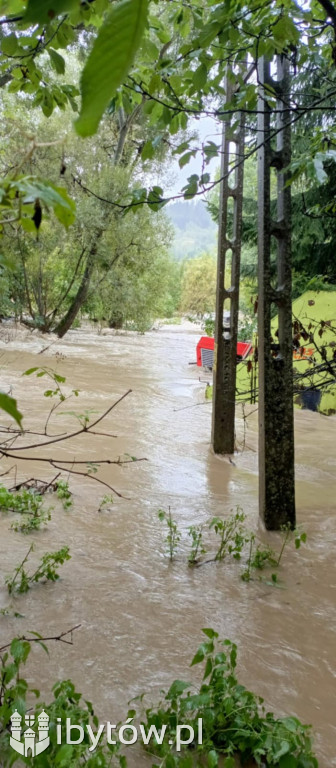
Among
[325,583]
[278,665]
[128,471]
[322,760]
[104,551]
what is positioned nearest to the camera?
[322,760]

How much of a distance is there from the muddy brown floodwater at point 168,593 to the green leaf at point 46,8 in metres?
2.49

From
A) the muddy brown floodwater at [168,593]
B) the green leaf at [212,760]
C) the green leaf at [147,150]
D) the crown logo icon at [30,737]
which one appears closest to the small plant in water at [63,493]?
the muddy brown floodwater at [168,593]

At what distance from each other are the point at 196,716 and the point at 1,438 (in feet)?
16.3

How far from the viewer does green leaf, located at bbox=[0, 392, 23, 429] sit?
0.45m

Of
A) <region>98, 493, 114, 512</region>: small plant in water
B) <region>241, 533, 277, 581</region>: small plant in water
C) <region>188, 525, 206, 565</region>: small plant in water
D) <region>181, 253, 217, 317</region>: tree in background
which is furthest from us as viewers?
<region>181, 253, 217, 317</region>: tree in background

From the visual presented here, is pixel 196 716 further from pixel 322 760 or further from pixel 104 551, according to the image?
pixel 104 551

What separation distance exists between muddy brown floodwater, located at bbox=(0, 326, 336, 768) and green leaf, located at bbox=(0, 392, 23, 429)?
2210 mm

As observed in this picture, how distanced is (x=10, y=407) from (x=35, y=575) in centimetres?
326

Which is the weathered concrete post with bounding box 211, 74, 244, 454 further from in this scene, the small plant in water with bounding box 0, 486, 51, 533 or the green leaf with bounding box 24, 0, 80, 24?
the green leaf with bounding box 24, 0, 80, 24

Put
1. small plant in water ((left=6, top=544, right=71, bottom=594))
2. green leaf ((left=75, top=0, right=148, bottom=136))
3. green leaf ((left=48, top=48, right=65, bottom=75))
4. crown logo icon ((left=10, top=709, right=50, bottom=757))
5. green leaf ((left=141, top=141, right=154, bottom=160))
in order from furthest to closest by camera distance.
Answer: small plant in water ((left=6, top=544, right=71, bottom=594)) < green leaf ((left=141, top=141, right=154, bottom=160)) < green leaf ((left=48, top=48, right=65, bottom=75)) < crown logo icon ((left=10, top=709, right=50, bottom=757)) < green leaf ((left=75, top=0, right=148, bottom=136))

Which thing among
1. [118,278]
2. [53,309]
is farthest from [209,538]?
[53,309]

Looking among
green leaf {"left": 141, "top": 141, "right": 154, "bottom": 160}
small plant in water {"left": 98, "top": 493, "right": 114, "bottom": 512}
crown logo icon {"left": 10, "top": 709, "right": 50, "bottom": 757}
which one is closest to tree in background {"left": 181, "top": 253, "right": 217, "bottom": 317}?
small plant in water {"left": 98, "top": 493, "right": 114, "bottom": 512}

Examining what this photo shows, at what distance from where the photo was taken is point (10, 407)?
0.47 m

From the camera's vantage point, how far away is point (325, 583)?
380cm
